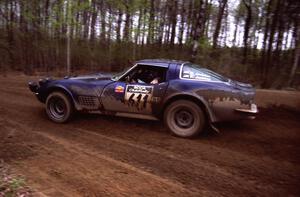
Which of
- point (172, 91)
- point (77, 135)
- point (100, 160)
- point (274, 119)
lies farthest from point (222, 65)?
point (100, 160)

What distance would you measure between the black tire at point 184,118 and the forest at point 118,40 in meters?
9.25

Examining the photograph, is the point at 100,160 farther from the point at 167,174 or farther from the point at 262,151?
the point at 262,151

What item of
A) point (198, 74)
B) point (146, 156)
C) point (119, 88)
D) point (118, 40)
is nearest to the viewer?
point (146, 156)

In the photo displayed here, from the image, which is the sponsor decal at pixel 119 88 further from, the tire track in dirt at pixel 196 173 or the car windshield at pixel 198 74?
the tire track in dirt at pixel 196 173

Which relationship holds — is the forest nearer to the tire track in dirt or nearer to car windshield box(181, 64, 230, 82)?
car windshield box(181, 64, 230, 82)

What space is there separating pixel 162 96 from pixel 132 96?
2.22 feet

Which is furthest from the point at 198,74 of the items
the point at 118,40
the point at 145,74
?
the point at 118,40

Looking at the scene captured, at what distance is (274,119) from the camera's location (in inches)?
329

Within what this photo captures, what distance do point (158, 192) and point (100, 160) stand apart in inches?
59.0

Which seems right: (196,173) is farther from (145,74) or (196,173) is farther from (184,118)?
(145,74)

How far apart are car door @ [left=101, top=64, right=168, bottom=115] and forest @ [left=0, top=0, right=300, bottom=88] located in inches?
367

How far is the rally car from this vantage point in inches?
265

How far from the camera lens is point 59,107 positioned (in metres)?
7.98

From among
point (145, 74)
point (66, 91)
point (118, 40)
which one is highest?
point (118, 40)
